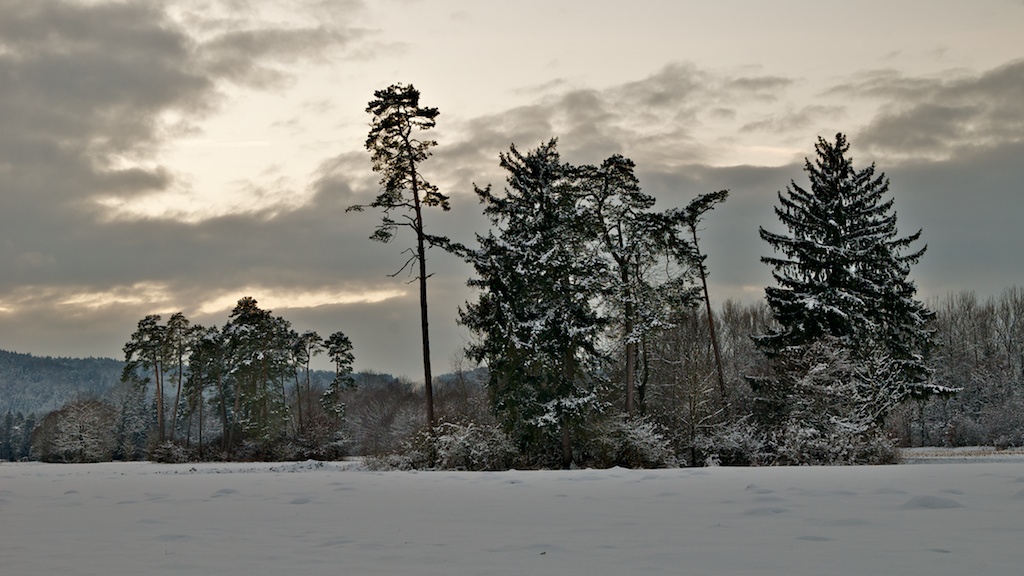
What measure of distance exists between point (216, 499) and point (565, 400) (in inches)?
641

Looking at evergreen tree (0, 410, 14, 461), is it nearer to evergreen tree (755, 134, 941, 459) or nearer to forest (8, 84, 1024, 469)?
forest (8, 84, 1024, 469)

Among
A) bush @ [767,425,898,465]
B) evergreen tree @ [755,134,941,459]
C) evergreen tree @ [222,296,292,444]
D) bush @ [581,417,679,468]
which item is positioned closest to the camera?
bush @ [767,425,898,465]

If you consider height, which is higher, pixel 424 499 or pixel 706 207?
pixel 706 207

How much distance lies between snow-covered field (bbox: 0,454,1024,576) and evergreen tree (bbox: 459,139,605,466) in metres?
14.4

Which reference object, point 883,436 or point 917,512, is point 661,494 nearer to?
point 917,512

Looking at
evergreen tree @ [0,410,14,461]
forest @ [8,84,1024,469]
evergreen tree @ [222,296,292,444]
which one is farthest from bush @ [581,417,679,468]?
evergreen tree @ [0,410,14,461]

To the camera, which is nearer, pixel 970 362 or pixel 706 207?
pixel 706 207

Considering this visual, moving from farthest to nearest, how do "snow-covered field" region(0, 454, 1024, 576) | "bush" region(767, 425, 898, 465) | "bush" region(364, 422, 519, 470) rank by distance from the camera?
"bush" region(364, 422, 519, 470) < "bush" region(767, 425, 898, 465) < "snow-covered field" region(0, 454, 1024, 576)

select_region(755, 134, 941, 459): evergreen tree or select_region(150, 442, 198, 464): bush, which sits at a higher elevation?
select_region(755, 134, 941, 459): evergreen tree

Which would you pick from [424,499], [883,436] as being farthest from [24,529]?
[883,436]

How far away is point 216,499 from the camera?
38.1ft

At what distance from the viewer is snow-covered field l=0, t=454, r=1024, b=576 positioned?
5113 millimetres

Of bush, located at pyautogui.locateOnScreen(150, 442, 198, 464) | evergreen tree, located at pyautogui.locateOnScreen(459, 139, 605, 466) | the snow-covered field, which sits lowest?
bush, located at pyautogui.locateOnScreen(150, 442, 198, 464)

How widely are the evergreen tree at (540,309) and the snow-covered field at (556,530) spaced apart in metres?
14.4
